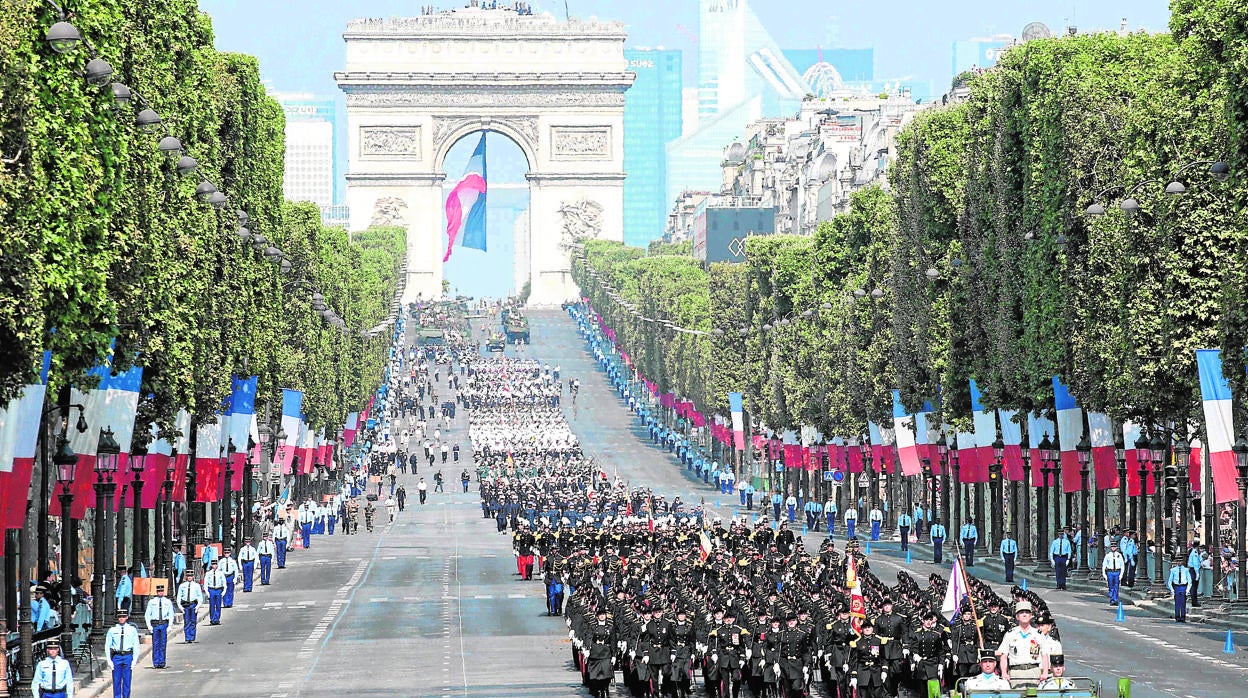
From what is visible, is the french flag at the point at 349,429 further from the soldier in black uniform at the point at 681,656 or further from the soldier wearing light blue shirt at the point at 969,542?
the soldier in black uniform at the point at 681,656

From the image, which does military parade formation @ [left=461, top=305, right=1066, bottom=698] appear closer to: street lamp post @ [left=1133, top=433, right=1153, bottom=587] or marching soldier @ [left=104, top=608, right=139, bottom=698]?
marching soldier @ [left=104, top=608, right=139, bottom=698]

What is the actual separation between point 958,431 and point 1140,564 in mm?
16407

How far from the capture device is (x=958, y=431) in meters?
77.5

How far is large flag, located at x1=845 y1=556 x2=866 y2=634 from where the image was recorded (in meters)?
36.8

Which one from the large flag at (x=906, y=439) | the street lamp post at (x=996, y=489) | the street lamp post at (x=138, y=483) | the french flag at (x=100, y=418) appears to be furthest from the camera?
the large flag at (x=906, y=439)

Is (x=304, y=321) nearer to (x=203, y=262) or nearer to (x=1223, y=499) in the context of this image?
(x=203, y=262)

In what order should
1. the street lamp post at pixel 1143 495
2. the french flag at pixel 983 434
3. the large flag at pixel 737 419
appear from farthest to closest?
the large flag at pixel 737 419, the french flag at pixel 983 434, the street lamp post at pixel 1143 495

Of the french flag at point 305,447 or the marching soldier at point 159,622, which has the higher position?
the french flag at point 305,447

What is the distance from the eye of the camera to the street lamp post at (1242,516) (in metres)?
50.2

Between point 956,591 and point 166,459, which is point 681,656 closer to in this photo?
point 956,591

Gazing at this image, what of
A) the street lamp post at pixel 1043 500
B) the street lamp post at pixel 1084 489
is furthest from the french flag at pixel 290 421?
the street lamp post at pixel 1084 489

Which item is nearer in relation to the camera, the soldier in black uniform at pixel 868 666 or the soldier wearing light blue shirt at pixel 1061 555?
the soldier in black uniform at pixel 868 666

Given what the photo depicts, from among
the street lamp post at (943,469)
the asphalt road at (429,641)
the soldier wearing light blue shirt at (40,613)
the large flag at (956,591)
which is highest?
the street lamp post at (943,469)

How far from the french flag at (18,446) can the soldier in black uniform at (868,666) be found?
1189cm
